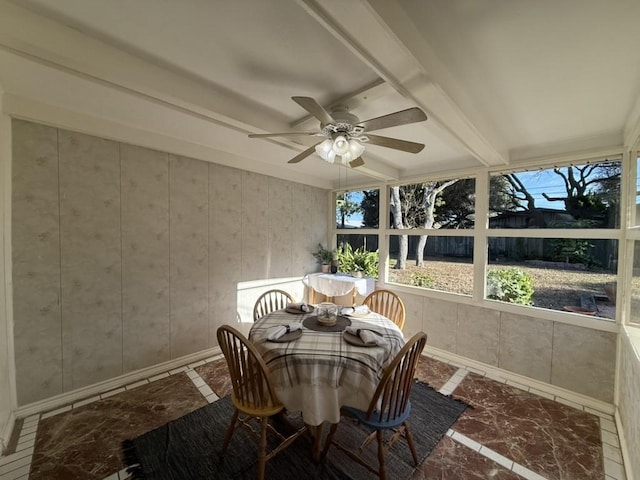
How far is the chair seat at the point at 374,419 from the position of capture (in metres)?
1.47

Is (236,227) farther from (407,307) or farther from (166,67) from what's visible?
(407,307)

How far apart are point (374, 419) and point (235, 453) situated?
3.34 ft

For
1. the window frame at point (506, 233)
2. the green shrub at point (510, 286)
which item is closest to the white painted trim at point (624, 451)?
the window frame at point (506, 233)

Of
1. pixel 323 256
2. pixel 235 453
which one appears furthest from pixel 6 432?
pixel 323 256

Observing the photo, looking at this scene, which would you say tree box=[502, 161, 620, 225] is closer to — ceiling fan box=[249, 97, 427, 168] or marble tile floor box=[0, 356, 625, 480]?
marble tile floor box=[0, 356, 625, 480]

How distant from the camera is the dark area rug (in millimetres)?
1606

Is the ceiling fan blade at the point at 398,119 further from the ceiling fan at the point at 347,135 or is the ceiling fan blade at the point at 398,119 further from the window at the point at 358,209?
the window at the point at 358,209

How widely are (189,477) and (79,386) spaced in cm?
151

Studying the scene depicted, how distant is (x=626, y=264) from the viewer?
2.20 metres

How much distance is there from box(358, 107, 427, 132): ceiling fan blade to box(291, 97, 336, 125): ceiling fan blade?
0.24 meters

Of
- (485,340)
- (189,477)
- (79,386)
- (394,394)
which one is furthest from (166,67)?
(485,340)

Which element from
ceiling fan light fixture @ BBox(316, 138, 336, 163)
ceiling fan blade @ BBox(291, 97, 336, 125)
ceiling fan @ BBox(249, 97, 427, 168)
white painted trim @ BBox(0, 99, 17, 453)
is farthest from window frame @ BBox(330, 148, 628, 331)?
white painted trim @ BBox(0, 99, 17, 453)

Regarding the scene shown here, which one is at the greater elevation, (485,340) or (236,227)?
(236,227)

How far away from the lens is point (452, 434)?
196cm
